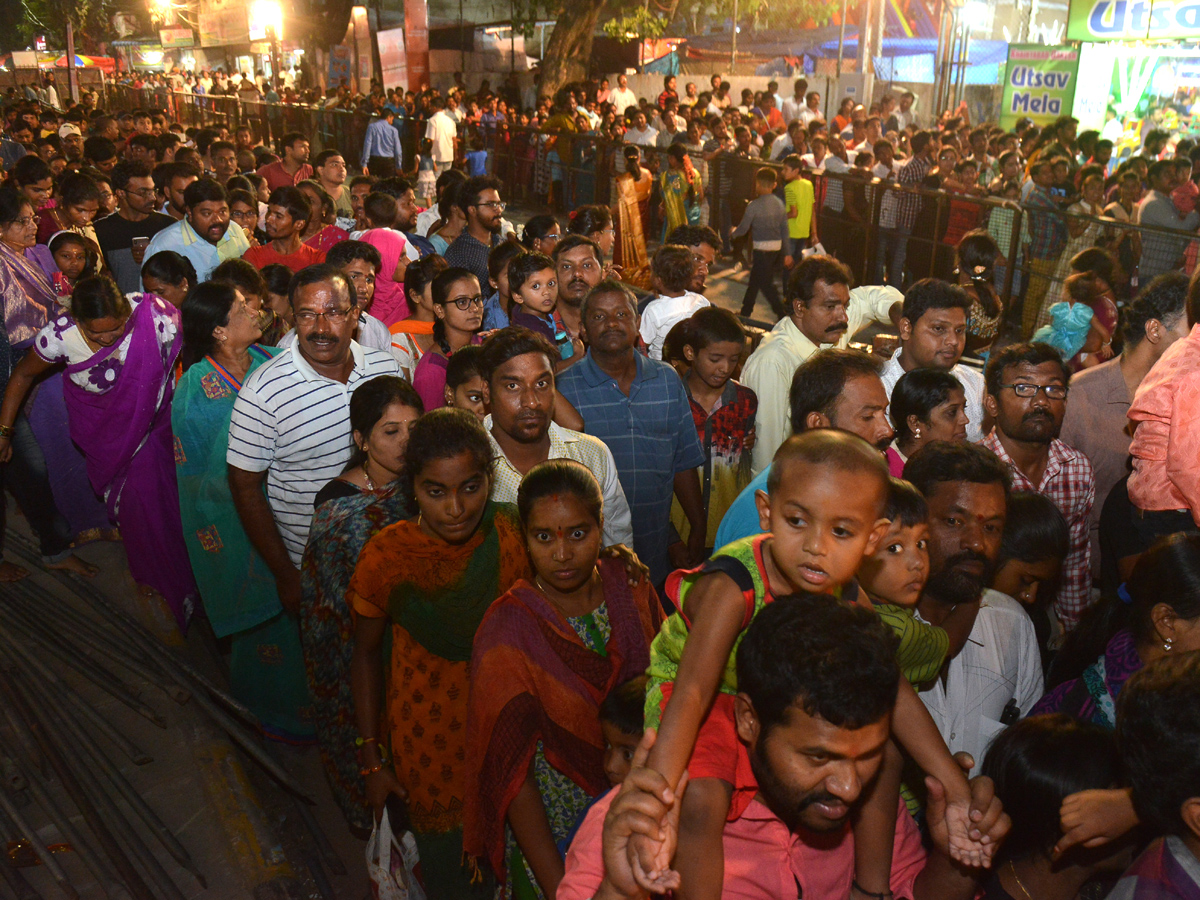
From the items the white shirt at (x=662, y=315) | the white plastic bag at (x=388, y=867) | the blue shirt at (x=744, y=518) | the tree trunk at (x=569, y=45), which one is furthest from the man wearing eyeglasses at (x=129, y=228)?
the tree trunk at (x=569, y=45)

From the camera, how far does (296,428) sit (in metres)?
3.62

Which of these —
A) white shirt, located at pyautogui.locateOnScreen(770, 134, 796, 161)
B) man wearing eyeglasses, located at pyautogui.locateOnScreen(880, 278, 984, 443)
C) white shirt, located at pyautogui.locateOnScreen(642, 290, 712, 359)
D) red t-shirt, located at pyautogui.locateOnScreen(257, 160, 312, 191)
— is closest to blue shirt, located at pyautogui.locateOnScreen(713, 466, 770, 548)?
man wearing eyeglasses, located at pyautogui.locateOnScreen(880, 278, 984, 443)

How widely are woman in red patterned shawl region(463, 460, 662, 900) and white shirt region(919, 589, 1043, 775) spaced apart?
796mm

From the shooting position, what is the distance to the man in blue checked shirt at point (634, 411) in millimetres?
3844

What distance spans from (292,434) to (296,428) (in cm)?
3

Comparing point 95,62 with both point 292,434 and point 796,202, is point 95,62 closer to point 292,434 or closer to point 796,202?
point 796,202

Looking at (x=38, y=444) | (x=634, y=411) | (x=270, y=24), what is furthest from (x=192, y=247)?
(x=270, y=24)

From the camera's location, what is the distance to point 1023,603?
2.96 metres

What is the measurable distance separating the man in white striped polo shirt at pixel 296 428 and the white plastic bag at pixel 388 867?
1253 millimetres

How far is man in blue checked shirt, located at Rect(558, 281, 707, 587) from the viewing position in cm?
384

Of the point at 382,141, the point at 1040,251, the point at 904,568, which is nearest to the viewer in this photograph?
the point at 904,568

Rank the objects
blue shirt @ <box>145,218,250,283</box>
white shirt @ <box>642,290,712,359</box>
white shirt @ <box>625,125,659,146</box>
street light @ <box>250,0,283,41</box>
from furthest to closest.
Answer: street light @ <box>250,0,283,41</box>
white shirt @ <box>625,125,659,146</box>
blue shirt @ <box>145,218,250,283</box>
white shirt @ <box>642,290,712,359</box>

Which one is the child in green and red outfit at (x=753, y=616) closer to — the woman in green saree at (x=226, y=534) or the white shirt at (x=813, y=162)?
the woman in green saree at (x=226, y=534)

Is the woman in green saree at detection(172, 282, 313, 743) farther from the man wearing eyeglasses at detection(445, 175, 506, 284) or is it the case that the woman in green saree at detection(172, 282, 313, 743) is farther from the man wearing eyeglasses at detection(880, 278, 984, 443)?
the man wearing eyeglasses at detection(880, 278, 984, 443)
